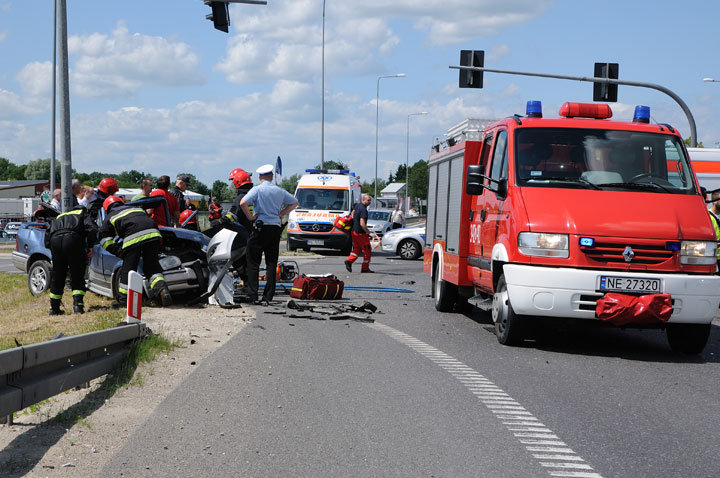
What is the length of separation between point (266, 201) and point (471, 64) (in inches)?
525

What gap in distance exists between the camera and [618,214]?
330 inches

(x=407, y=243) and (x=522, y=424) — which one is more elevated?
(x=522, y=424)

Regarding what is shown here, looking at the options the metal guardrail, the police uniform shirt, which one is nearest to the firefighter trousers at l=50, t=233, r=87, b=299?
the police uniform shirt

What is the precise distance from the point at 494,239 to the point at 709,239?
223cm

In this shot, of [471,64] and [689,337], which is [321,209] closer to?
[471,64]

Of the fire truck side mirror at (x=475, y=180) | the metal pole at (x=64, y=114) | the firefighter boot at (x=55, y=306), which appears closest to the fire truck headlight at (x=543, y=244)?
the fire truck side mirror at (x=475, y=180)

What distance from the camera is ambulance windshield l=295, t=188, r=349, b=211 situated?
2984 centimetres

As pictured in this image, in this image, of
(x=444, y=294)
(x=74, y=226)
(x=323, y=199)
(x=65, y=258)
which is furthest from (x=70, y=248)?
(x=323, y=199)

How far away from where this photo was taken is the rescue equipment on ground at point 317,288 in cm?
1330

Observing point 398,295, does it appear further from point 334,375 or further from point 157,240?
point 334,375

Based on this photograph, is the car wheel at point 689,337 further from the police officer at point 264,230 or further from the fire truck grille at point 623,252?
the police officer at point 264,230

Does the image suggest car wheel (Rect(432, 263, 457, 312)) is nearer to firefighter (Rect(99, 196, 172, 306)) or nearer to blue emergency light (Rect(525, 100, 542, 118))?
blue emergency light (Rect(525, 100, 542, 118))

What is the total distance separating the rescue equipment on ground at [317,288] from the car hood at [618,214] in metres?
5.11

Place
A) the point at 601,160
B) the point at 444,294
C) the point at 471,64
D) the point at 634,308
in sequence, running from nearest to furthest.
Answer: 1. the point at 634,308
2. the point at 601,160
3. the point at 444,294
4. the point at 471,64
